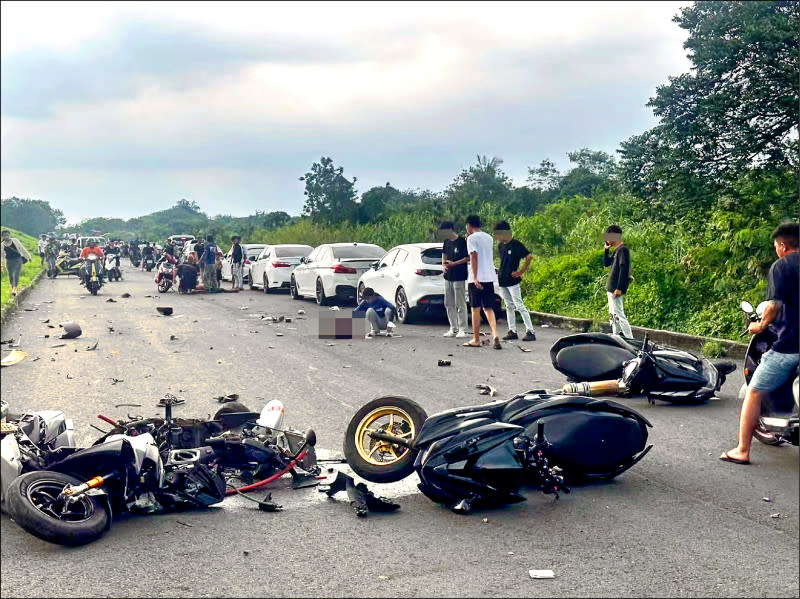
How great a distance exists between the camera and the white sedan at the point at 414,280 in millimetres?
16969

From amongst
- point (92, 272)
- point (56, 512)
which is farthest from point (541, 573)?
point (92, 272)

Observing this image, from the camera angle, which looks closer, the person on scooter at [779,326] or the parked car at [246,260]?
the person on scooter at [779,326]

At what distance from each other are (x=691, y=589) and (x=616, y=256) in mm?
8769

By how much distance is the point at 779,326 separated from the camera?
5941 millimetres

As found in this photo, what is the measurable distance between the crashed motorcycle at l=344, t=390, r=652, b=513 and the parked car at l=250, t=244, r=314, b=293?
66.3 ft

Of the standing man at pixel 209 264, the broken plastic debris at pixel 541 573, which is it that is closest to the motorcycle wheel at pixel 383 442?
the broken plastic debris at pixel 541 573

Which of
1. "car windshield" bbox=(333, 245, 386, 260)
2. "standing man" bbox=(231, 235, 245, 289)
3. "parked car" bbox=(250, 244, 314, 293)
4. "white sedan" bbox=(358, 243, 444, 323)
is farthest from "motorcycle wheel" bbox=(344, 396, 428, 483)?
"standing man" bbox=(231, 235, 245, 289)

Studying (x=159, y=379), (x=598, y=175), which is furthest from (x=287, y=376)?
(x=598, y=175)

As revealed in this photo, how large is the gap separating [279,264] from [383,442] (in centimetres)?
2118

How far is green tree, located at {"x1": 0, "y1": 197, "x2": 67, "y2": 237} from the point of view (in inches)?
105

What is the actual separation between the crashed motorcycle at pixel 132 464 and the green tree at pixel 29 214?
0.98 metres

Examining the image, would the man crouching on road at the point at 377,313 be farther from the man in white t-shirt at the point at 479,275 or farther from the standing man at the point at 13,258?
the standing man at the point at 13,258

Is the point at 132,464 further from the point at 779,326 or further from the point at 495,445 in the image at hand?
the point at 779,326

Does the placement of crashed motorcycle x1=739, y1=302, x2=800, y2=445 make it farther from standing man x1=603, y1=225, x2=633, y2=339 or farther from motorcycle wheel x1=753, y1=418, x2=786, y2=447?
standing man x1=603, y1=225, x2=633, y2=339
